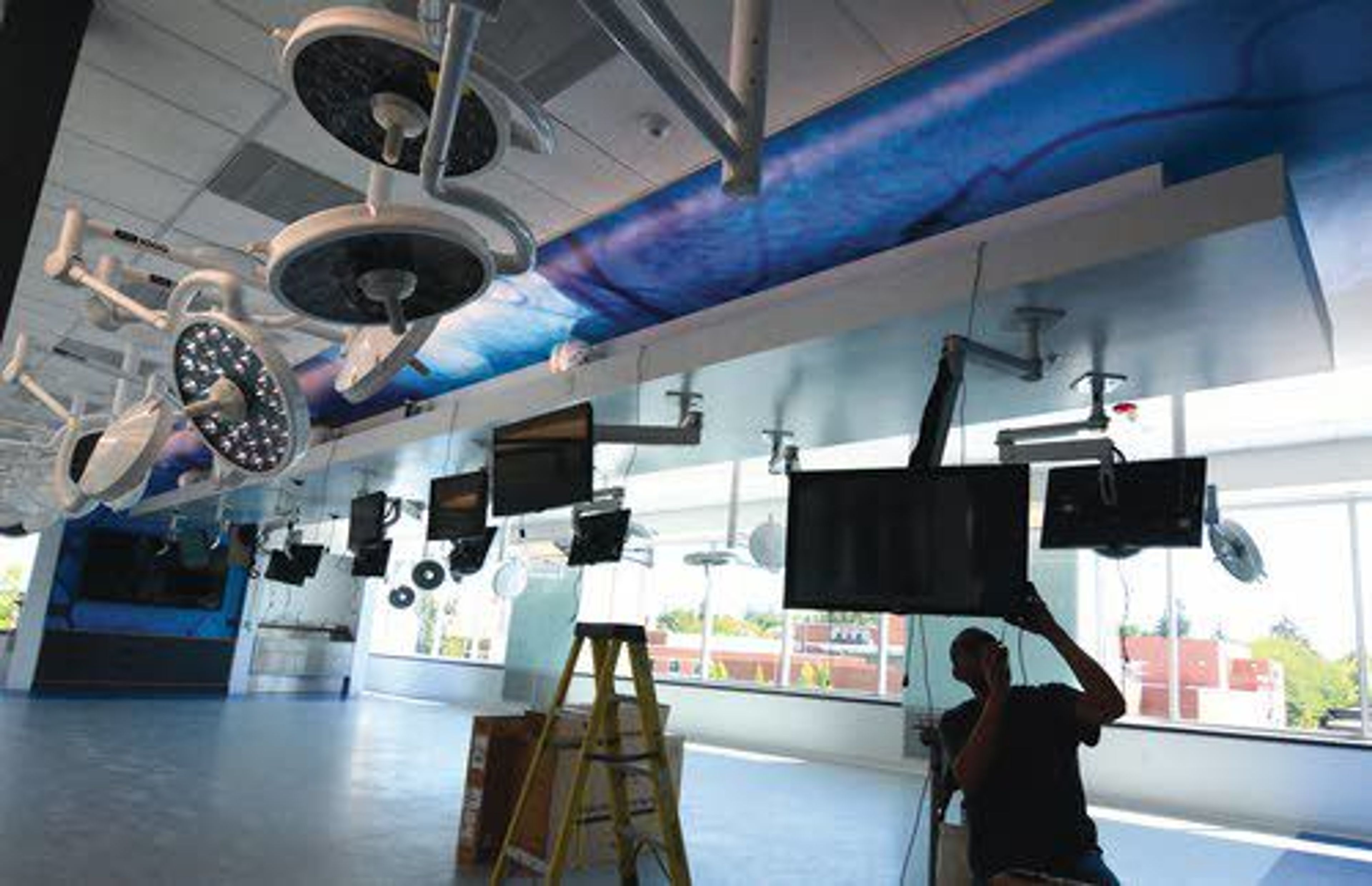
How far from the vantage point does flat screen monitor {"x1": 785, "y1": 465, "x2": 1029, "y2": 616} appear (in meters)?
2.69

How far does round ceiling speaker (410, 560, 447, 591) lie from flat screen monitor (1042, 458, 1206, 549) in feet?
23.0

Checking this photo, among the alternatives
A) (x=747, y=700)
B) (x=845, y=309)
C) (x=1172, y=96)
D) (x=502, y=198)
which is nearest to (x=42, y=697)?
(x=747, y=700)

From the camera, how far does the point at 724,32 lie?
2816mm

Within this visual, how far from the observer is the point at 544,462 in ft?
13.8

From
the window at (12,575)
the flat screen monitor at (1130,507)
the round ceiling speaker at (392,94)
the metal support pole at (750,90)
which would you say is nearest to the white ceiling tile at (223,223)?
the round ceiling speaker at (392,94)

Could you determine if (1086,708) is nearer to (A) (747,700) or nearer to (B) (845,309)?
(B) (845,309)

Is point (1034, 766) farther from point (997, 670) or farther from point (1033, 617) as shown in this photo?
point (1033, 617)

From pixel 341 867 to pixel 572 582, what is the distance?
917 centimetres

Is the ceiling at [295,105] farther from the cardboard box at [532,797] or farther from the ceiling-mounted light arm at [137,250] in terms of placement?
the cardboard box at [532,797]

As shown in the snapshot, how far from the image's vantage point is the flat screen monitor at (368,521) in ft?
22.2

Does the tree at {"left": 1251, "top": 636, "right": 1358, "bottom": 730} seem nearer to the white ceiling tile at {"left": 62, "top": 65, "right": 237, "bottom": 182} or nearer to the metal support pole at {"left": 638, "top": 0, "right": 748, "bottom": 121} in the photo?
the metal support pole at {"left": 638, "top": 0, "right": 748, "bottom": 121}

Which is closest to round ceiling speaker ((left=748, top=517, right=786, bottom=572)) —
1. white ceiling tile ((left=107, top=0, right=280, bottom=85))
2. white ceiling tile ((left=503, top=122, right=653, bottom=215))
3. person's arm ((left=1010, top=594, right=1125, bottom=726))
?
white ceiling tile ((left=503, top=122, right=653, bottom=215))

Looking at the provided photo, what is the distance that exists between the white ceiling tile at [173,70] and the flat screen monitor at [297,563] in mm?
6313

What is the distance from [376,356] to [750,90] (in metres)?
1.04
